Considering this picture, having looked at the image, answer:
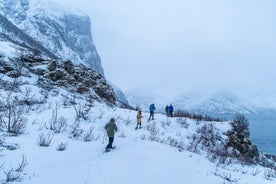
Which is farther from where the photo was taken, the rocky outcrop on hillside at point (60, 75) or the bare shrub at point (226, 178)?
the rocky outcrop on hillside at point (60, 75)

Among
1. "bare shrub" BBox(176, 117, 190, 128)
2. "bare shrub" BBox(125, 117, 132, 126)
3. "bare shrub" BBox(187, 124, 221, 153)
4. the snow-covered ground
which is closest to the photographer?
the snow-covered ground

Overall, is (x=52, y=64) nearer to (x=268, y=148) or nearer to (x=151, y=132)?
(x=151, y=132)

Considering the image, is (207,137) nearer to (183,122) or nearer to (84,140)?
(183,122)

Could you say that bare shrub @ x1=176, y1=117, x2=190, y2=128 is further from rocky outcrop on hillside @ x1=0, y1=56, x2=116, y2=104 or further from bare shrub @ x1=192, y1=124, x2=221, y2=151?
rocky outcrop on hillside @ x1=0, y1=56, x2=116, y2=104

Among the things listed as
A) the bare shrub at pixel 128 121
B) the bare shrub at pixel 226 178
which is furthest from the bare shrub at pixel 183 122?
the bare shrub at pixel 226 178

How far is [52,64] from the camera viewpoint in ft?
94.6

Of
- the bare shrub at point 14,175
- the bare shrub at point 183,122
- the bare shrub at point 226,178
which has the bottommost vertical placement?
the bare shrub at point 14,175

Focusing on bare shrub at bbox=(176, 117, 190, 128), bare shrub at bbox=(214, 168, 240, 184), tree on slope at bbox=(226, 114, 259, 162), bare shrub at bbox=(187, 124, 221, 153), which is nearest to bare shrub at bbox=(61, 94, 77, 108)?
bare shrub at bbox=(176, 117, 190, 128)

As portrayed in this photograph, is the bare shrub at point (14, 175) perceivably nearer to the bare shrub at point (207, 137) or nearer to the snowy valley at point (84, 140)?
the snowy valley at point (84, 140)

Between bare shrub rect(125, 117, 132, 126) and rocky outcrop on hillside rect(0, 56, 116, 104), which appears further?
rocky outcrop on hillside rect(0, 56, 116, 104)

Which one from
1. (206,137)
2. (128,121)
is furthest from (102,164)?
(206,137)

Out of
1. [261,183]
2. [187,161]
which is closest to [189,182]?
[187,161]

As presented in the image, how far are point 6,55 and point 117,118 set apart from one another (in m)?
12.1

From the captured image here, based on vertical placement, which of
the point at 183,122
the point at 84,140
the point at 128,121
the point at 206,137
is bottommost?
the point at 84,140
